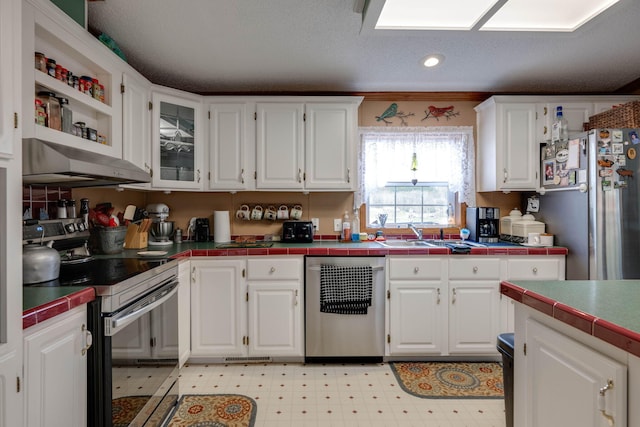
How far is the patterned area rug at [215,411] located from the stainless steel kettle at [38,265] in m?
1.09

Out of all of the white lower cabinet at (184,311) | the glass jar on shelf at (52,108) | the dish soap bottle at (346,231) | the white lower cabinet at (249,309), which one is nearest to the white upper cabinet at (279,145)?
the dish soap bottle at (346,231)

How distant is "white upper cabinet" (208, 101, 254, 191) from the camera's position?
286 centimetres

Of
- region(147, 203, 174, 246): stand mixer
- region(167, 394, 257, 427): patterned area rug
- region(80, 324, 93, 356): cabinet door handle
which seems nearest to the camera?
region(80, 324, 93, 356): cabinet door handle

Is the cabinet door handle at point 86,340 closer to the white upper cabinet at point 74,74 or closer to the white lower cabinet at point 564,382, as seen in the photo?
the white upper cabinet at point 74,74

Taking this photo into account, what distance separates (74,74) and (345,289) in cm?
225

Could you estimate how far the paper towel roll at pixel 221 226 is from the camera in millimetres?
2953

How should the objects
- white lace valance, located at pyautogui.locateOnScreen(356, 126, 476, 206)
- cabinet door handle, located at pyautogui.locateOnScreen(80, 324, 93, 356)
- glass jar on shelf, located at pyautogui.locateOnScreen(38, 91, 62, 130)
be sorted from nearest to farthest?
cabinet door handle, located at pyautogui.locateOnScreen(80, 324, 93, 356), glass jar on shelf, located at pyautogui.locateOnScreen(38, 91, 62, 130), white lace valance, located at pyautogui.locateOnScreen(356, 126, 476, 206)

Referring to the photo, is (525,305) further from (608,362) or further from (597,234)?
(597,234)

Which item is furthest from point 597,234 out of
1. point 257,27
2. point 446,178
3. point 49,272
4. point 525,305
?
point 49,272

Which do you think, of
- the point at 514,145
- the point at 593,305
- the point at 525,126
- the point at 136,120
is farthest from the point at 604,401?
the point at 136,120

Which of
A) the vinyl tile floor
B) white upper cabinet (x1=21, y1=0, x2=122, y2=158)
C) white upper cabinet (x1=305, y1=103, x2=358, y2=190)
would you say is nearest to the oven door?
the vinyl tile floor

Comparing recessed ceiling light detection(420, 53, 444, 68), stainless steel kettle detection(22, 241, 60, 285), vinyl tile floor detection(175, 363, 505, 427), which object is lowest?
vinyl tile floor detection(175, 363, 505, 427)

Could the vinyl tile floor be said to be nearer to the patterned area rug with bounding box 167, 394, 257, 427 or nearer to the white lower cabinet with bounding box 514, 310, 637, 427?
the patterned area rug with bounding box 167, 394, 257, 427

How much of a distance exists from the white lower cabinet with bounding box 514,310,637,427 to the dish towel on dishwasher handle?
4.24ft
